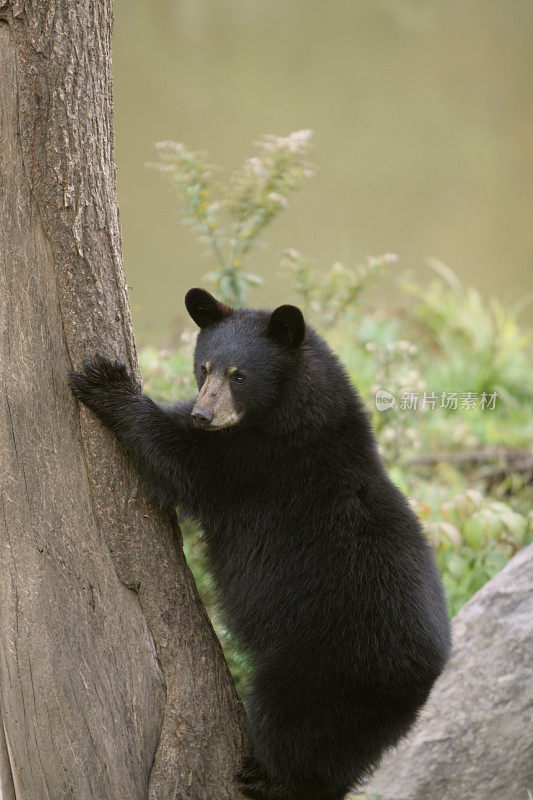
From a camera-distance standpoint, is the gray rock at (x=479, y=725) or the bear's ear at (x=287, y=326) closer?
the bear's ear at (x=287, y=326)

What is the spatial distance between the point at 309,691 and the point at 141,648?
527 millimetres

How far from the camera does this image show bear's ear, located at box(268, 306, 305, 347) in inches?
103

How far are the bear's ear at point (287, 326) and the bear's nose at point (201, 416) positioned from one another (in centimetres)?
39

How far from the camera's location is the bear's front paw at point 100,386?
2449 millimetres

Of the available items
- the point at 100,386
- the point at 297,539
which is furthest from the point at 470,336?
the point at 100,386

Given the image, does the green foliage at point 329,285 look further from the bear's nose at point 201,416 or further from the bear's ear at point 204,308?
the bear's nose at point 201,416

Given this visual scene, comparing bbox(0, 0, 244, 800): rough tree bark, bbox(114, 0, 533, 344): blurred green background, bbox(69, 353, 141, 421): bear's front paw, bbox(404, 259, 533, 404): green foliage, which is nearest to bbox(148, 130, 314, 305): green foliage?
bbox(0, 0, 244, 800): rough tree bark

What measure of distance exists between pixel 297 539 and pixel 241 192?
214 cm

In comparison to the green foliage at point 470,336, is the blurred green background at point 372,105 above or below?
above

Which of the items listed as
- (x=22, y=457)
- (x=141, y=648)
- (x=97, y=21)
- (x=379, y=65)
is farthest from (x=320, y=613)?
(x=379, y=65)

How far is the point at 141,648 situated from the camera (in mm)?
2471

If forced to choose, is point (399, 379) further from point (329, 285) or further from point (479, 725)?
point (479, 725)

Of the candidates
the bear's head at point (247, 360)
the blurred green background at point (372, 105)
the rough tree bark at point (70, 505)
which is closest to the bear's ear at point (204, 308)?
the bear's head at point (247, 360)

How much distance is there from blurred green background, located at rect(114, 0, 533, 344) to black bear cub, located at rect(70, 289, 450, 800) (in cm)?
675
